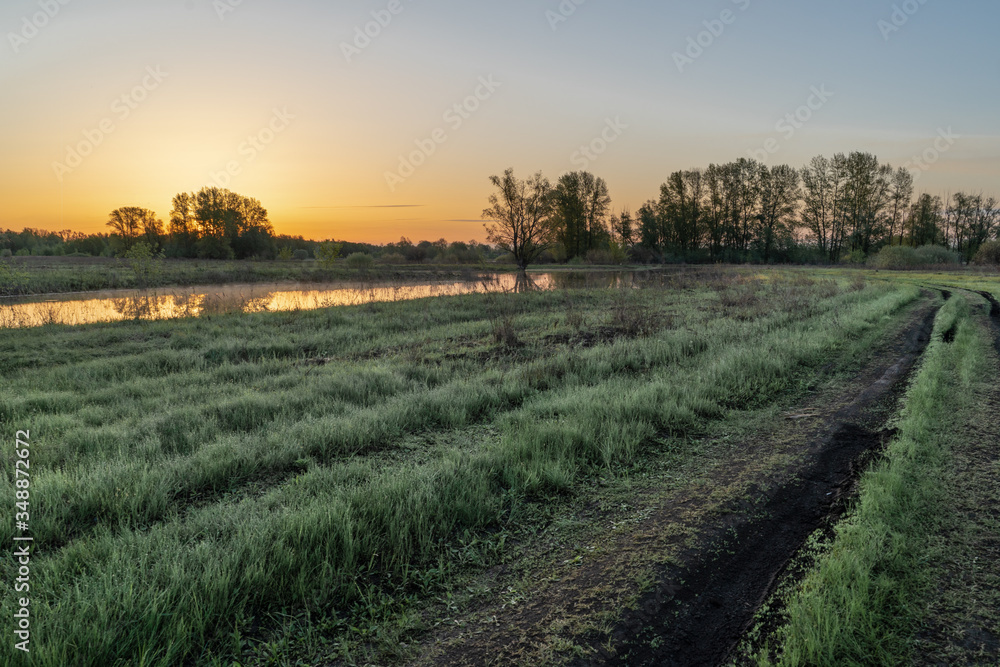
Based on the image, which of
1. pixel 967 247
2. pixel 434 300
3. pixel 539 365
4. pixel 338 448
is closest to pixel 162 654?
pixel 338 448

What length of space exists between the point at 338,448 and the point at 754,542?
4527 mm

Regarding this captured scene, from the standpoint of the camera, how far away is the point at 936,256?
4922cm

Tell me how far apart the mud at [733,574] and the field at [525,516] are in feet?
0.07

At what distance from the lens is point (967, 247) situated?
61375 mm

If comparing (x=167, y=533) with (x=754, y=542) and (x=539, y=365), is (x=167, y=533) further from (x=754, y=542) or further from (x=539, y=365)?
(x=539, y=365)

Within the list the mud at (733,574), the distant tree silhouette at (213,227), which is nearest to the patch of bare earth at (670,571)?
the mud at (733,574)

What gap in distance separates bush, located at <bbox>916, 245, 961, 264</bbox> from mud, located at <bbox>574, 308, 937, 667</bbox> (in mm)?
60291

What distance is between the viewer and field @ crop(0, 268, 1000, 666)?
264 cm

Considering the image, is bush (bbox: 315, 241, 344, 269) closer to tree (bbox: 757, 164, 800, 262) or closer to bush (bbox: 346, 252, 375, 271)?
bush (bbox: 346, 252, 375, 271)

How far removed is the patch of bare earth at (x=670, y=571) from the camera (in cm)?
261

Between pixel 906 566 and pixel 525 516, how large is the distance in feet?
9.06

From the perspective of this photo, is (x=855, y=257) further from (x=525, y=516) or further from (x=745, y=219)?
(x=525, y=516)

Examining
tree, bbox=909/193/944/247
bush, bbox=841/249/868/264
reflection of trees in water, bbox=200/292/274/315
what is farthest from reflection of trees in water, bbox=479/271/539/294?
tree, bbox=909/193/944/247

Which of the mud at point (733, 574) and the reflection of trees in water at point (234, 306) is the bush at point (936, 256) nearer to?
the mud at point (733, 574)
